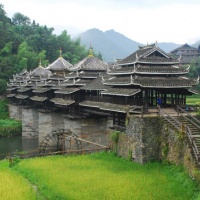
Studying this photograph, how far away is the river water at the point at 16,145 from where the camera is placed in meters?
46.4

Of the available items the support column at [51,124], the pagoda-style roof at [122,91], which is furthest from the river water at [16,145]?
the pagoda-style roof at [122,91]

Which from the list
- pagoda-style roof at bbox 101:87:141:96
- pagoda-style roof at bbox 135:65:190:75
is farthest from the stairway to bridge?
pagoda-style roof at bbox 135:65:190:75

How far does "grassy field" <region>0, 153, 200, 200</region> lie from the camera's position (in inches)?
776

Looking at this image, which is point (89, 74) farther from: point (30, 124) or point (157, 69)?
point (30, 124)

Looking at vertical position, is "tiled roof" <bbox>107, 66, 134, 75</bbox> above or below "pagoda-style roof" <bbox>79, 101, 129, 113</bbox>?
above

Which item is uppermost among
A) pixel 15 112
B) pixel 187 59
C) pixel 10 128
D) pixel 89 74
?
pixel 187 59

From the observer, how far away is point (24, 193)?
20.8m

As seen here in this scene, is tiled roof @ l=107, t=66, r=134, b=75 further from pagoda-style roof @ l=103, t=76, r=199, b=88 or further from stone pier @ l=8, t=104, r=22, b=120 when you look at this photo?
stone pier @ l=8, t=104, r=22, b=120

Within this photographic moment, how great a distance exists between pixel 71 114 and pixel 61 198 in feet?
73.7

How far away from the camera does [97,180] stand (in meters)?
22.6

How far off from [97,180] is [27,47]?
225 feet

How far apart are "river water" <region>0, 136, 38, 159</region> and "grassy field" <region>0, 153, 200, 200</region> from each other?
1775 centimetres

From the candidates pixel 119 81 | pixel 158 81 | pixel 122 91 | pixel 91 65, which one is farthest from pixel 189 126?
pixel 91 65

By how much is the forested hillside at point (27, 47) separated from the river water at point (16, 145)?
20.1m
